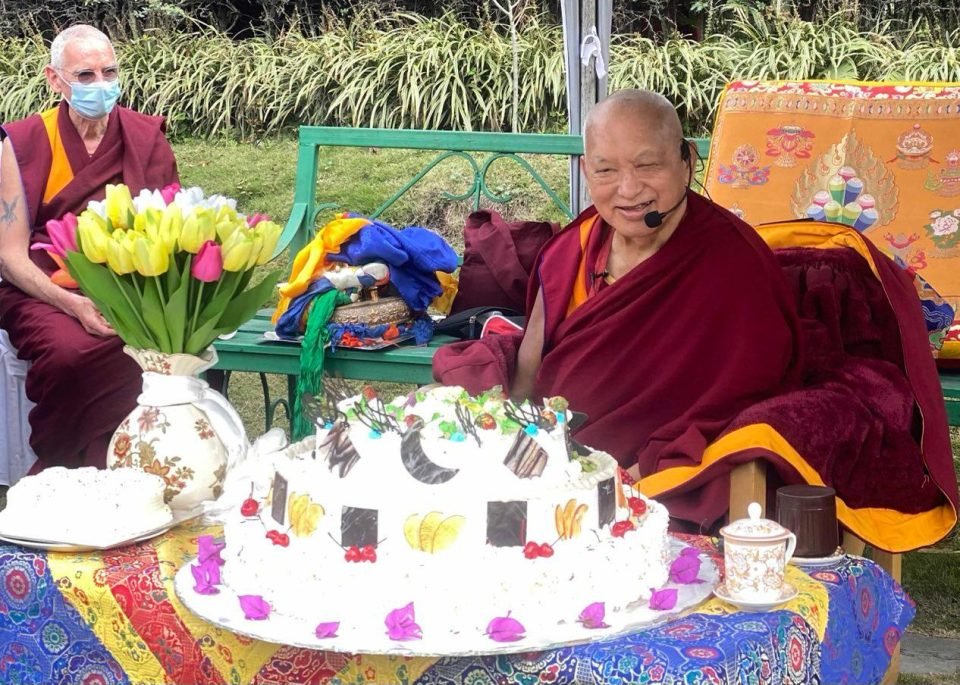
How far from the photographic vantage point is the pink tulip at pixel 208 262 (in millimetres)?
2658

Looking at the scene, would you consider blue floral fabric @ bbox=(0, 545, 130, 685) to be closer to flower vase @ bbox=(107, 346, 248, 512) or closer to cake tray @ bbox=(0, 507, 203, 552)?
cake tray @ bbox=(0, 507, 203, 552)

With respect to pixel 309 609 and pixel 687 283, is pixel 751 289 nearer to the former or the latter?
pixel 687 283

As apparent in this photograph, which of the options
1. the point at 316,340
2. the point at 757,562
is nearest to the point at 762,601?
the point at 757,562

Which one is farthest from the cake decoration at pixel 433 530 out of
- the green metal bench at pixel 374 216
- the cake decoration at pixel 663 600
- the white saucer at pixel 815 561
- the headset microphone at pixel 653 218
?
the green metal bench at pixel 374 216

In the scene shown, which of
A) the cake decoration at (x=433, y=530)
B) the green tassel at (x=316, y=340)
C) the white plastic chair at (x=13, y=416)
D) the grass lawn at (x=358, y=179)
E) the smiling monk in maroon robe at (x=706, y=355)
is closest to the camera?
the cake decoration at (x=433, y=530)

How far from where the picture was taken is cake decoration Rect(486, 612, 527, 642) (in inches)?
80.0

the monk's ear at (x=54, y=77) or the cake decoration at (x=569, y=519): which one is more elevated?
the monk's ear at (x=54, y=77)

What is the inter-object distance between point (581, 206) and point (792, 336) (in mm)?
1631

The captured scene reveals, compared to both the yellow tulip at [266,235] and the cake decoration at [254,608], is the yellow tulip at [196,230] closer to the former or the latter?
the yellow tulip at [266,235]

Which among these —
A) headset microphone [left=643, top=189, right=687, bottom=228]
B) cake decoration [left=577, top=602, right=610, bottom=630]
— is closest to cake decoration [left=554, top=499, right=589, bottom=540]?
cake decoration [left=577, top=602, right=610, bottom=630]

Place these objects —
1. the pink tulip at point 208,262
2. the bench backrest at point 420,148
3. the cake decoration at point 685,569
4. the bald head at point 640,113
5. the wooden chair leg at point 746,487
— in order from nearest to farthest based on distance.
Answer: the cake decoration at point 685,569 → the pink tulip at point 208,262 → the wooden chair leg at point 746,487 → the bald head at point 640,113 → the bench backrest at point 420,148

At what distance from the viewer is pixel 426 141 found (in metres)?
4.98

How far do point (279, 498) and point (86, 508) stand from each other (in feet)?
1.67

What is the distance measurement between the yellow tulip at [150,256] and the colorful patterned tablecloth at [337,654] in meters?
0.53
